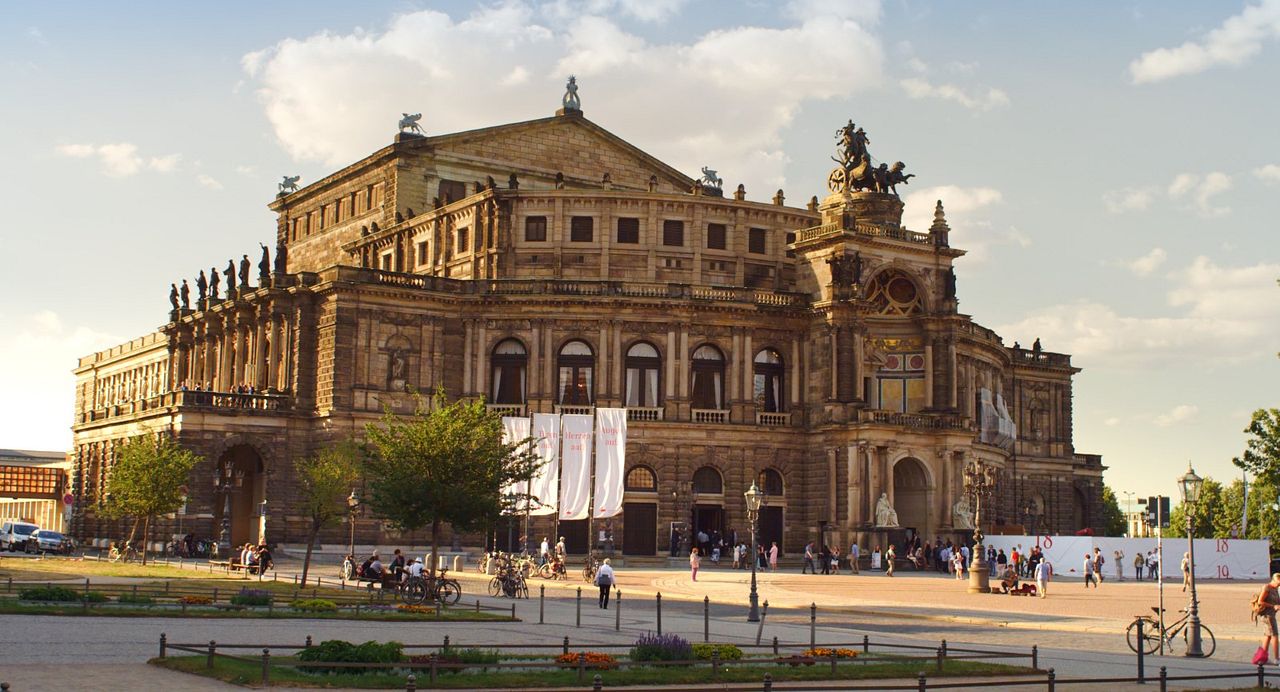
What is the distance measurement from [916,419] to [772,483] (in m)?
8.58

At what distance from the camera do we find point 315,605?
130 ft

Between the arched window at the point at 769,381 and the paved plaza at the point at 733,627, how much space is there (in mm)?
21281

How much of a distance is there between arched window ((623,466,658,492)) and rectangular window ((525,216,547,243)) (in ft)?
47.4

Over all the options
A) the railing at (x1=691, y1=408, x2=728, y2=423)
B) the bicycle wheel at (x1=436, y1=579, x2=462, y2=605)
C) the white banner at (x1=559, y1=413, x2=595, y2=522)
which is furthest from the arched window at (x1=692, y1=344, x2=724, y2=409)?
the bicycle wheel at (x1=436, y1=579, x2=462, y2=605)

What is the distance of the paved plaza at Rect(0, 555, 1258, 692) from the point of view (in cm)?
2675

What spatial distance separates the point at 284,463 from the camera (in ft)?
260

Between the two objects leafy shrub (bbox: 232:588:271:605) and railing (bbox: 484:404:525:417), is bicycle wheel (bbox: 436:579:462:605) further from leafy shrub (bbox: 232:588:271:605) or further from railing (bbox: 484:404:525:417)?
railing (bbox: 484:404:525:417)

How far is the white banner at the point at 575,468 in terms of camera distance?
A: 6925 centimetres

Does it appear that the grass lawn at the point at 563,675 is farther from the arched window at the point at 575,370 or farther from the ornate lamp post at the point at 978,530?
the arched window at the point at 575,370

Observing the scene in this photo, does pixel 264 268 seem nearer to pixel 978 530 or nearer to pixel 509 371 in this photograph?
pixel 509 371

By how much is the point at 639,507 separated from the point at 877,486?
12608mm

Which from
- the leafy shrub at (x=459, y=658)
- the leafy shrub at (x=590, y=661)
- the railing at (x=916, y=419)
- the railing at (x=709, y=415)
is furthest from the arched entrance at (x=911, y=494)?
the leafy shrub at (x=459, y=658)

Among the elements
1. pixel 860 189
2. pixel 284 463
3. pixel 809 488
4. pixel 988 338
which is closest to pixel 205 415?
pixel 284 463

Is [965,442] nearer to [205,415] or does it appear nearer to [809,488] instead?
[809,488]
